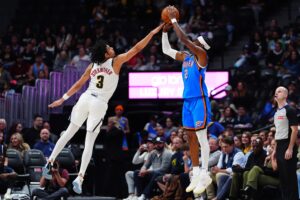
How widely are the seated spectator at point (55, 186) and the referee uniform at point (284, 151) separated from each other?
4.41 m

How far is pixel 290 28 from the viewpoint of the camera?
939 inches

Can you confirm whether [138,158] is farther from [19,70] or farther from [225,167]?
[19,70]

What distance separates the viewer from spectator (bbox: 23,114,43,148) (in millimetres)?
20094

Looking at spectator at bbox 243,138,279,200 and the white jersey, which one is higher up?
the white jersey

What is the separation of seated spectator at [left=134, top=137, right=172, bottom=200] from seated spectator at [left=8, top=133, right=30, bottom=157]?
2555mm

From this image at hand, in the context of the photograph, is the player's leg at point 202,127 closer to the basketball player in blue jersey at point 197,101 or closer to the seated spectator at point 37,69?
the basketball player in blue jersey at point 197,101

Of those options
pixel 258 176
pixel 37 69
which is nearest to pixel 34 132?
pixel 37 69

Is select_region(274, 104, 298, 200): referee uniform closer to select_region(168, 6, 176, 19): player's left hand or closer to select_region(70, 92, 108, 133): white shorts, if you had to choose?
select_region(168, 6, 176, 19): player's left hand

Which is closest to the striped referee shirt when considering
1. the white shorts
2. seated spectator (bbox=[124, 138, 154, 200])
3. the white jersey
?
the white jersey

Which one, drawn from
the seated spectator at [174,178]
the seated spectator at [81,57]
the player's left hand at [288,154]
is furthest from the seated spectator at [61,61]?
the player's left hand at [288,154]

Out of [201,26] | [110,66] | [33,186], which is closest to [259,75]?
[201,26]

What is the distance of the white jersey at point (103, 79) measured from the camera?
1364 cm

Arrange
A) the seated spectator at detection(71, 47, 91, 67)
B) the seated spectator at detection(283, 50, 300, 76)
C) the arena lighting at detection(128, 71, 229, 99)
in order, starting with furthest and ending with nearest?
the seated spectator at detection(71, 47, 91, 67), the arena lighting at detection(128, 71, 229, 99), the seated spectator at detection(283, 50, 300, 76)

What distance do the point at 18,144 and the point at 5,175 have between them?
4.79 ft
